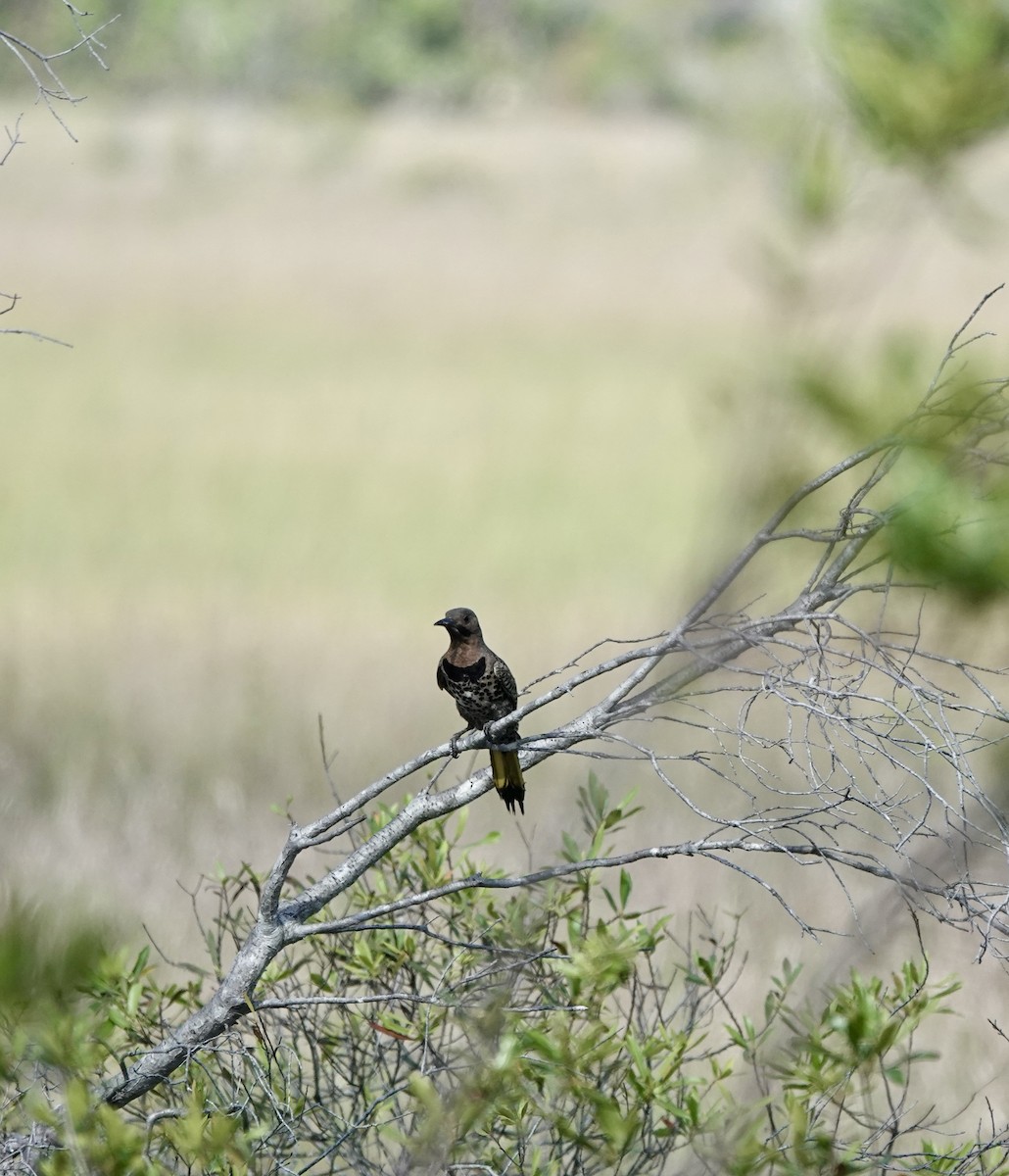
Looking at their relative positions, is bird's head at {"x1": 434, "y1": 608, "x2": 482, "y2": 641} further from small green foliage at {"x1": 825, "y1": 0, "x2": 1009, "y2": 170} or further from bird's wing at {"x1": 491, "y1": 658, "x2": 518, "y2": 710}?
small green foliage at {"x1": 825, "y1": 0, "x2": 1009, "y2": 170}

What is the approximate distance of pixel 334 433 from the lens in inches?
699

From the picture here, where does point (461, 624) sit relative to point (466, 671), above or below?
above

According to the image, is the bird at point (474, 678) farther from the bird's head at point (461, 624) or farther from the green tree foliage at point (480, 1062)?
the green tree foliage at point (480, 1062)

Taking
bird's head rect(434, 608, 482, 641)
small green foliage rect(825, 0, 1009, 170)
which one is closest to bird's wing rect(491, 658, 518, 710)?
bird's head rect(434, 608, 482, 641)

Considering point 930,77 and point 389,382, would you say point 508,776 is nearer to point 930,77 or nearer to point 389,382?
point 930,77

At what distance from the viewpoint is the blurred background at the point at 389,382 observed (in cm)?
620

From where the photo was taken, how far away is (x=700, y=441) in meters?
18.0

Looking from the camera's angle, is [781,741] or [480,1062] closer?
[480,1062]

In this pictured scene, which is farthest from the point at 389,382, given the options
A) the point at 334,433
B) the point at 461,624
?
the point at 461,624

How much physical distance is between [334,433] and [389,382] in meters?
2.13

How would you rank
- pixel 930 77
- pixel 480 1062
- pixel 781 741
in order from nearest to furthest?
pixel 480 1062, pixel 781 741, pixel 930 77

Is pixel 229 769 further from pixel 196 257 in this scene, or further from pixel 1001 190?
pixel 1001 190

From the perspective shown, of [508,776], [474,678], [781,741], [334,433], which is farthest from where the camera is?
[334,433]

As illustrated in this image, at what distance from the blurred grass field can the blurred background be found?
57mm
